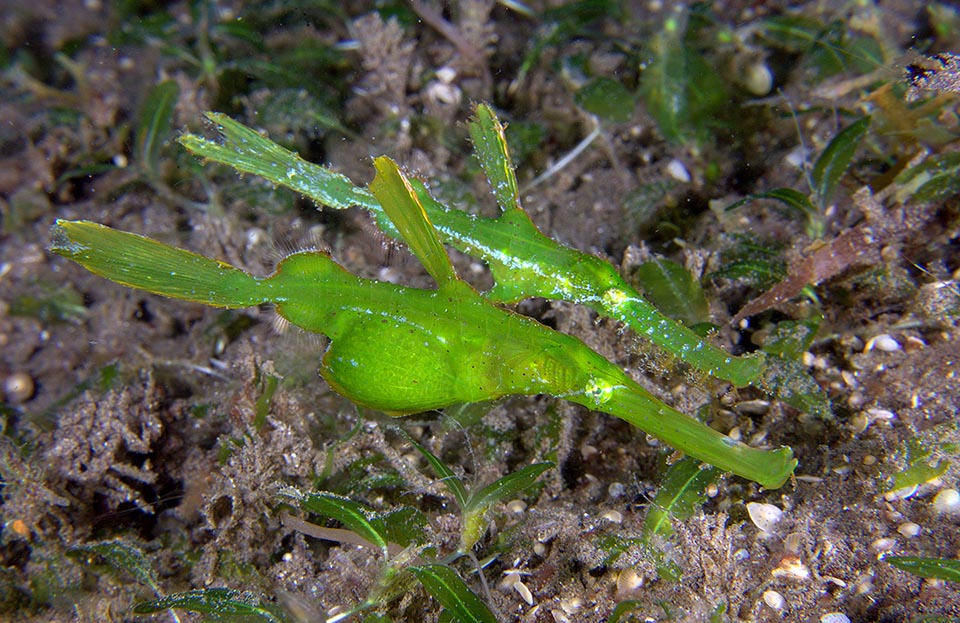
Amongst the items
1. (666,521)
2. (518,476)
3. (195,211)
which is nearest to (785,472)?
(666,521)

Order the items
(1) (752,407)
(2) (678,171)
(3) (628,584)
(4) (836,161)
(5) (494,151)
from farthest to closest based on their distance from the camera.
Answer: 1. (2) (678,171)
2. (4) (836,161)
3. (1) (752,407)
4. (5) (494,151)
5. (3) (628,584)

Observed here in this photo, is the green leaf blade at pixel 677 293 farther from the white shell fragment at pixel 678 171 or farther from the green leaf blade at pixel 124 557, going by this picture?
the green leaf blade at pixel 124 557

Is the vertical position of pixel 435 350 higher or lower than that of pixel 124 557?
higher

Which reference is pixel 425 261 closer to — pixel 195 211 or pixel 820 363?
pixel 820 363

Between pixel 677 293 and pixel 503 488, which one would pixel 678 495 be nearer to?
pixel 503 488

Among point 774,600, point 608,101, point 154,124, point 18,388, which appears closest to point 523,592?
point 774,600

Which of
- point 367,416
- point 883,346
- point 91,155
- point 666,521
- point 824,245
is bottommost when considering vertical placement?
point 91,155

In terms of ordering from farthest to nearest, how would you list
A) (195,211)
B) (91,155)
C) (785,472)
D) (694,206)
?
(91,155)
(195,211)
(694,206)
(785,472)

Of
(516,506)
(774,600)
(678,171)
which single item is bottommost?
(516,506)
